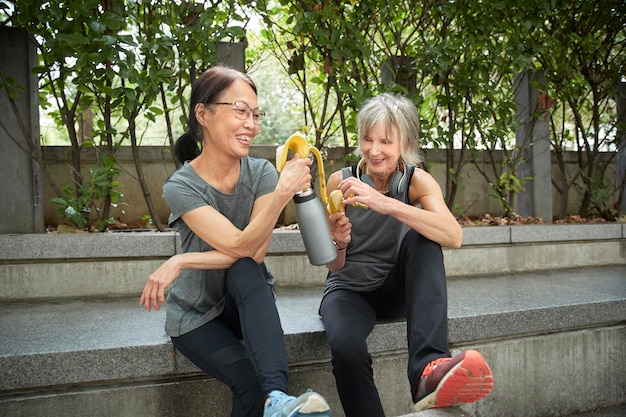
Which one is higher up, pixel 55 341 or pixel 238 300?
pixel 238 300

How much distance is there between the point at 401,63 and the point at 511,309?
2194 millimetres

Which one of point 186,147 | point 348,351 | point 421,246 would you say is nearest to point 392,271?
point 421,246

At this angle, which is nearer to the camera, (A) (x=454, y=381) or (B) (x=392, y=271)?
(A) (x=454, y=381)

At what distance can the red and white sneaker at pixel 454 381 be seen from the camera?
1.85 m

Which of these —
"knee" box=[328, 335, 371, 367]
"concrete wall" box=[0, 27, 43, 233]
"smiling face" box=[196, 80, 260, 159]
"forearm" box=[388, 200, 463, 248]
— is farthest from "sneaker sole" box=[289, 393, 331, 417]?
"concrete wall" box=[0, 27, 43, 233]

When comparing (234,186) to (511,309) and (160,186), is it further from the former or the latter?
(160,186)

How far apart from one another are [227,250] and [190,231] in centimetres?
27

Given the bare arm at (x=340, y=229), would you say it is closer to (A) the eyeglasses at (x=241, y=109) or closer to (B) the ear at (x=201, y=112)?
(A) the eyeglasses at (x=241, y=109)

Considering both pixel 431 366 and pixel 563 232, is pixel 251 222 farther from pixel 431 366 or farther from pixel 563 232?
pixel 563 232

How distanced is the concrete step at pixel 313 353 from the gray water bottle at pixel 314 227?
430mm

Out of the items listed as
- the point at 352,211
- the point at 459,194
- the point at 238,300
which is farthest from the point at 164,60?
the point at 459,194

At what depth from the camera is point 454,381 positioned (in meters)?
1.86

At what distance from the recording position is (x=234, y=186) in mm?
2375

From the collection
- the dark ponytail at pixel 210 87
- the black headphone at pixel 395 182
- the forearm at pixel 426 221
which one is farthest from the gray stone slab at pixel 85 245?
the forearm at pixel 426 221
